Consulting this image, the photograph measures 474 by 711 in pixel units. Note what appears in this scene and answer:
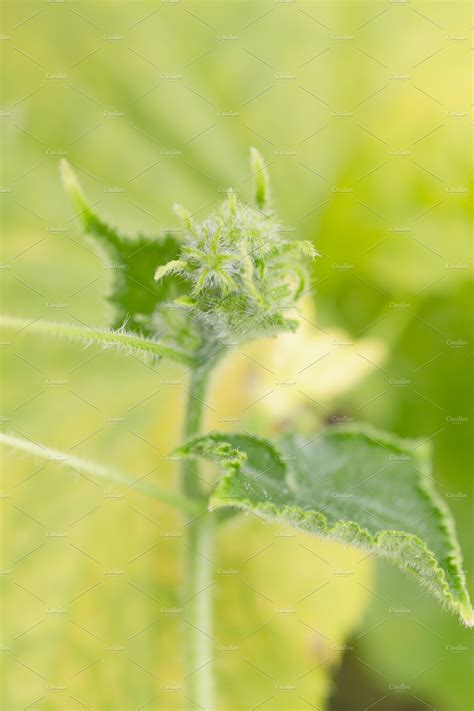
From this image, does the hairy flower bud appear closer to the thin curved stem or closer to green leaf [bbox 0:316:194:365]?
green leaf [bbox 0:316:194:365]

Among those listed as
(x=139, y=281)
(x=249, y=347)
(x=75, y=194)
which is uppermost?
(x=75, y=194)

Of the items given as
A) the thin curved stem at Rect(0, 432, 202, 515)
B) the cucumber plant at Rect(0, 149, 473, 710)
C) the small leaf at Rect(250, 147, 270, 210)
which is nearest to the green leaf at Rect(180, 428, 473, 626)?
the cucumber plant at Rect(0, 149, 473, 710)

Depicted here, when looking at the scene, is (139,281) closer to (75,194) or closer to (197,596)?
(75,194)

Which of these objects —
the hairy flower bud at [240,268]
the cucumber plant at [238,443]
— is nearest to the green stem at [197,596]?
the cucumber plant at [238,443]

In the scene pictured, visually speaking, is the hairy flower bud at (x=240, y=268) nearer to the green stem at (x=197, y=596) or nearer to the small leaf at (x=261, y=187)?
the small leaf at (x=261, y=187)

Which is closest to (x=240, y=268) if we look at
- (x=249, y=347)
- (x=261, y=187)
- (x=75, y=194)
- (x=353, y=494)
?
(x=261, y=187)

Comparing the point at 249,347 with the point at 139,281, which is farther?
the point at 249,347
